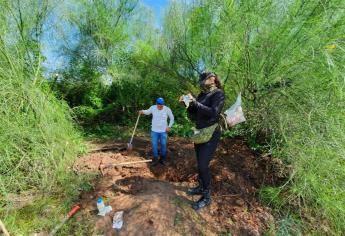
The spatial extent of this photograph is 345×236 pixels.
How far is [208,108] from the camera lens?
3.35 meters

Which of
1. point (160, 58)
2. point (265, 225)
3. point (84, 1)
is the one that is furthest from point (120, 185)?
point (84, 1)

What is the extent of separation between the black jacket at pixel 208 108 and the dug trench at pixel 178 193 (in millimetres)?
1328

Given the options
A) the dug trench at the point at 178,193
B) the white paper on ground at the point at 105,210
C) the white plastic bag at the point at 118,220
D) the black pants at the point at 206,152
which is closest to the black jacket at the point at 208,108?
the black pants at the point at 206,152

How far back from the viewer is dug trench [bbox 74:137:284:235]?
12.0ft

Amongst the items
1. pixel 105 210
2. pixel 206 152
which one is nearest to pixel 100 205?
pixel 105 210

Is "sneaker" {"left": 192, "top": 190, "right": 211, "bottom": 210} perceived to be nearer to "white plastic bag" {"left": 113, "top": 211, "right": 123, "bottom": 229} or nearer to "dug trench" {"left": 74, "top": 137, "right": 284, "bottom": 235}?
"dug trench" {"left": 74, "top": 137, "right": 284, "bottom": 235}

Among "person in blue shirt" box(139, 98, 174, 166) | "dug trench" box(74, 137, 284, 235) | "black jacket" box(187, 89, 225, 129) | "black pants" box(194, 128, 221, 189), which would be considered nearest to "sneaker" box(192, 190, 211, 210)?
"dug trench" box(74, 137, 284, 235)

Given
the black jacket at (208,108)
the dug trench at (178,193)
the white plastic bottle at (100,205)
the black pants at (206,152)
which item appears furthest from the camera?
the white plastic bottle at (100,205)

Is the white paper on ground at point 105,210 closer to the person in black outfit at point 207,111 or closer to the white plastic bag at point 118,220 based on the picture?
the white plastic bag at point 118,220

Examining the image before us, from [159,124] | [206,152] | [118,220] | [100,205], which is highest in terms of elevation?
[159,124]

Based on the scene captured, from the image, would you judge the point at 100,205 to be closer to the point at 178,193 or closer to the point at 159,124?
the point at 178,193

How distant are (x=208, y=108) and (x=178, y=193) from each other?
1.59 meters

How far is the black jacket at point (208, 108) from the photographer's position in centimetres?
335

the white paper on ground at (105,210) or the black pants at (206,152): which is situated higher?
the black pants at (206,152)
